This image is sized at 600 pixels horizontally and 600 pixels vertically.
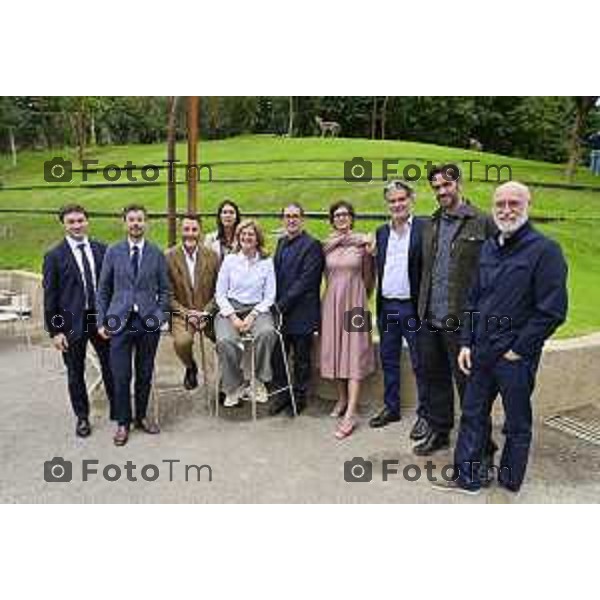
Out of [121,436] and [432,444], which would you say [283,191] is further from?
[432,444]

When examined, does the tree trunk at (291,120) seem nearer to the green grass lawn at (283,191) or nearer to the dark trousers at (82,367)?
the green grass lawn at (283,191)

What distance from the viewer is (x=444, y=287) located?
4309mm

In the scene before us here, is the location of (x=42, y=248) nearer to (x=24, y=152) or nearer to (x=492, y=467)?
(x=24, y=152)

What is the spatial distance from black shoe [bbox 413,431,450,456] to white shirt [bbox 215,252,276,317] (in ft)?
5.04

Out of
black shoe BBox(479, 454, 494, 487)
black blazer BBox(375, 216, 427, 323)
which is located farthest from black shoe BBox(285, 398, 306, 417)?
black shoe BBox(479, 454, 494, 487)

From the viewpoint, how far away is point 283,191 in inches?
473

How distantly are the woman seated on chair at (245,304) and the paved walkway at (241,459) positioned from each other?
506mm

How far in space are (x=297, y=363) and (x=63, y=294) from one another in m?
1.83

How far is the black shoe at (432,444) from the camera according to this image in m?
4.61

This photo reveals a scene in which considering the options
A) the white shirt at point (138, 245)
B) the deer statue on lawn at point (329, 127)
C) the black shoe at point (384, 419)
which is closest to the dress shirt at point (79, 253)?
the white shirt at point (138, 245)

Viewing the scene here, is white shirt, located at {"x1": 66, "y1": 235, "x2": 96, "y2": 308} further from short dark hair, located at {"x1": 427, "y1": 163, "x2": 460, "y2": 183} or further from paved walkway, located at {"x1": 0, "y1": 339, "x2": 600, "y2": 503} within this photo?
short dark hair, located at {"x1": 427, "y1": 163, "x2": 460, "y2": 183}

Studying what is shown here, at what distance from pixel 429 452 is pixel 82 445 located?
2441mm

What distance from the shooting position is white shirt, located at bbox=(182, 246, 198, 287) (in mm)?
5367

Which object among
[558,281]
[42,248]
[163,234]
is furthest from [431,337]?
[42,248]
